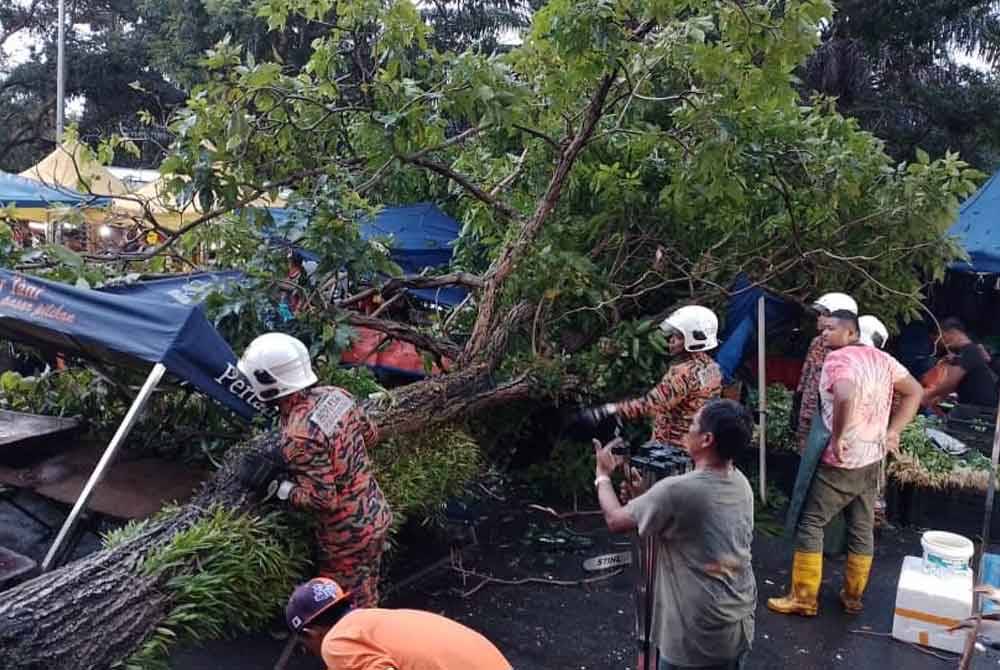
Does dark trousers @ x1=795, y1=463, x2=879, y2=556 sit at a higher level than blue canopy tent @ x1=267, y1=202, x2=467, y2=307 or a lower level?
lower

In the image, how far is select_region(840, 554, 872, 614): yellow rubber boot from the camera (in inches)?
201

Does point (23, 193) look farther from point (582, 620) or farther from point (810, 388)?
point (810, 388)

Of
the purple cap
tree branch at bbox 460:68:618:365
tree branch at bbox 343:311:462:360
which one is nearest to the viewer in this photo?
the purple cap

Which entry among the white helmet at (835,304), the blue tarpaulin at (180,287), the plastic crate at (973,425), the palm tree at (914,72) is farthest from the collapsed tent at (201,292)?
the palm tree at (914,72)

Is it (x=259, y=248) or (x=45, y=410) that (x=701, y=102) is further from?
(x=45, y=410)

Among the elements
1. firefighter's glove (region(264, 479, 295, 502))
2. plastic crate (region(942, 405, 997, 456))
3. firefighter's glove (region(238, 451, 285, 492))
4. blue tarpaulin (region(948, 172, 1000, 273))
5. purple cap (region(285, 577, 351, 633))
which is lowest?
plastic crate (region(942, 405, 997, 456))

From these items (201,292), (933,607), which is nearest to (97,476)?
(201,292)

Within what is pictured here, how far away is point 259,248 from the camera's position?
5.91 meters

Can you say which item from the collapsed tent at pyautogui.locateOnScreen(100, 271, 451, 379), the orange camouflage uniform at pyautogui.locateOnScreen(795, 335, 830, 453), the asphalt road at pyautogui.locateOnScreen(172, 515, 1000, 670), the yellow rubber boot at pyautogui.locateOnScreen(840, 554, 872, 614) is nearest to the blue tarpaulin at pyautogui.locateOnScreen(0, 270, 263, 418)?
the collapsed tent at pyautogui.locateOnScreen(100, 271, 451, 379)

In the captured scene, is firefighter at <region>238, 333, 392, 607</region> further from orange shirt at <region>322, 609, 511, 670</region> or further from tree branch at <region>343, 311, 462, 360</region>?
tree branch at <region>343, 311, 462, 360</region>

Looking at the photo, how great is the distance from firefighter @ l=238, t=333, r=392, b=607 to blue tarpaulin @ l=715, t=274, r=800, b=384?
3944mm

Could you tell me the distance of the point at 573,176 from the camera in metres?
7.26

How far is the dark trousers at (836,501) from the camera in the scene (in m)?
4.92

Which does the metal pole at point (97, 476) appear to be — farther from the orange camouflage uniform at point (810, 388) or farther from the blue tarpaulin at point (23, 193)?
the blue tarpaulin at point (23, 193)
